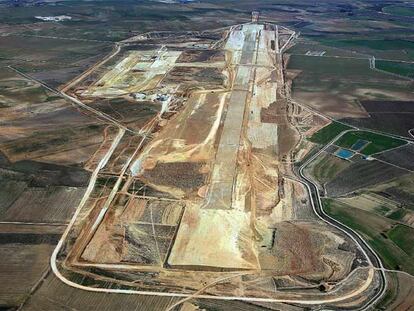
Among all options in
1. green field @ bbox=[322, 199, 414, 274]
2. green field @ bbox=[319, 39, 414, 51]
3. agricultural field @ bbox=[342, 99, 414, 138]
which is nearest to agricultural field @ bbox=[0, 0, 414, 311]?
green field @ bbox=[322, 199, 414, 274]

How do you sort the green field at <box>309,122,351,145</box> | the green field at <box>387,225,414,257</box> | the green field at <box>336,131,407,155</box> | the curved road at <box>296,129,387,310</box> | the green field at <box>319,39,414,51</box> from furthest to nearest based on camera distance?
the green field at <box>319,39,414,51</box> → the green field at <box>309,122,351,145</box> → the green field at <box>336,131,407,155</box> → the green field at <box>387,225,414,257</box> → the curved road at <box>296,129,387,310</box>

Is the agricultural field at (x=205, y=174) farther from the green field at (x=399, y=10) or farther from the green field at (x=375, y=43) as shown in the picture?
the green field at (x=399, y=10)

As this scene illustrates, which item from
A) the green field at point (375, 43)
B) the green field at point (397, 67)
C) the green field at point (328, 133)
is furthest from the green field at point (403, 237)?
the green field at point (375, 43)

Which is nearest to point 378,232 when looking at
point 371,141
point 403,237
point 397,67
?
point 403,237

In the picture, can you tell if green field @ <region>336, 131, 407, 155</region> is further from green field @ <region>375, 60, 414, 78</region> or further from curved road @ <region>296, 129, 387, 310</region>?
green field @ <region>375, 60, 414, 78</region>

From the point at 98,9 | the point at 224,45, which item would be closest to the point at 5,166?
the point at 224,45

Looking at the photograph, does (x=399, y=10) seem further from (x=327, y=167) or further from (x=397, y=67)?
(x=327, y=167)
